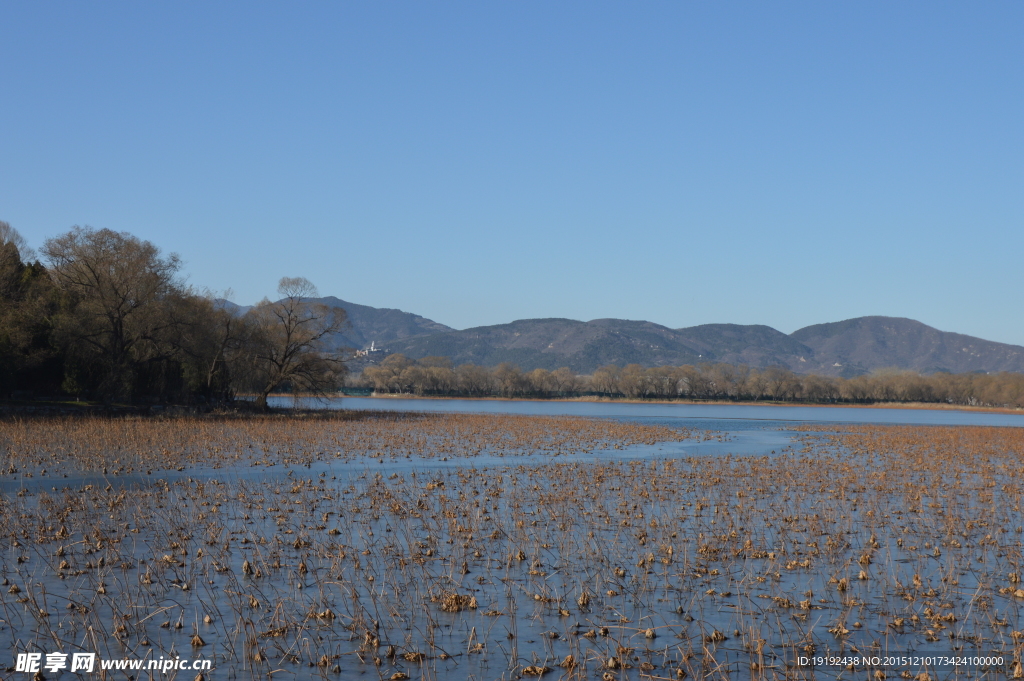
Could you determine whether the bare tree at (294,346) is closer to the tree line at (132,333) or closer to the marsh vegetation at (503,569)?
the tree line at (132,333)

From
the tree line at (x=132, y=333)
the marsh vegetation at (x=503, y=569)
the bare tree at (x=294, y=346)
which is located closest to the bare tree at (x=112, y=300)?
the tree line at (x=132, y=333)

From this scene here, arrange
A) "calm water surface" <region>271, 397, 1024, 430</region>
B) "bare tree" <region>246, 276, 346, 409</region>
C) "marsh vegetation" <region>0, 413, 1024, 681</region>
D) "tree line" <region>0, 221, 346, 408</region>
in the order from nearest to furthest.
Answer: "marsh vegetation" <region>0, 413, 1024, 681</region>
"tree line" <region>0, 221, 346, 408</region>
"bare tree" <region>246, 276, 346, 409</region>
"calm water surface" <region>271, 397, 1024, 430</region>

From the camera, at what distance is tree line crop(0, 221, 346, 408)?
47250 mm

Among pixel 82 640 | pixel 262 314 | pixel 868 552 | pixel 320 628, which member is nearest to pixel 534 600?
pixel 320 628

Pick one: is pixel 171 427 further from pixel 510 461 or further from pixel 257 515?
pixel 257 515

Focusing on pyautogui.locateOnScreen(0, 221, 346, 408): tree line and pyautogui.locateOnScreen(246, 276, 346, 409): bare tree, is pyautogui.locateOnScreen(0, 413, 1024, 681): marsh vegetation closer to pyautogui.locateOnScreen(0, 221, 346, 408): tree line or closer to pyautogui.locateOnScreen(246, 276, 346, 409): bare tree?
pyautogui.locateOnScreen(0, 221, 346, 408): tree line

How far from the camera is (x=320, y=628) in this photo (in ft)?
30.0

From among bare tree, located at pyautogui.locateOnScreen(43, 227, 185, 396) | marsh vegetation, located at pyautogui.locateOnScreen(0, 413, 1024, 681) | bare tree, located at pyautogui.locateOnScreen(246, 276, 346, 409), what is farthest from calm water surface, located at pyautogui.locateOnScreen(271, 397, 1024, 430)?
marsh vegetation, located at pyautogui.locateOnScreen(0, 413, 1024, 681)

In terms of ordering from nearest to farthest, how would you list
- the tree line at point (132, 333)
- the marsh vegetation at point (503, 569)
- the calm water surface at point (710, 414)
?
the marsh vegetation at point (503, 569)
the tree line at point (132, 333)
the calm water surface at point (710, 414)

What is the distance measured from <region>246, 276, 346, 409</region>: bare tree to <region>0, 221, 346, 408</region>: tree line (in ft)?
0.28

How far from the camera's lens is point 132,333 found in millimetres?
51781

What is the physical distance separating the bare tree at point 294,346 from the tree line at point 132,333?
86 mm

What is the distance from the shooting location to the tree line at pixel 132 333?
47.2m

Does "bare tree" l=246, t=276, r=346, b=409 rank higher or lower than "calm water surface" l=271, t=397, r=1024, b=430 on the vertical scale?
higher
